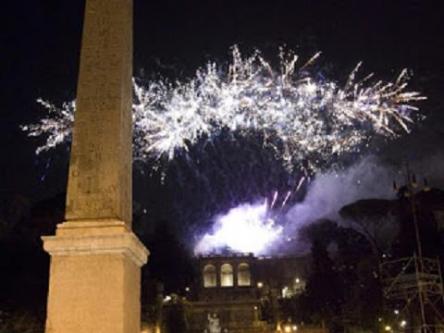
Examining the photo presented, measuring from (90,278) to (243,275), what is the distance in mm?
67954

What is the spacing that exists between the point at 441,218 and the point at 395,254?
3.56 meters

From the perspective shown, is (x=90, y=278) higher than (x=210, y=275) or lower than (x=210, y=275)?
lower

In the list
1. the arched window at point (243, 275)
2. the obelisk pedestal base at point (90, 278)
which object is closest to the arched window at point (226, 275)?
the arched window at point (243, 275)

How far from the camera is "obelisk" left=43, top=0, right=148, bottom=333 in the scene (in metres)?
7.84

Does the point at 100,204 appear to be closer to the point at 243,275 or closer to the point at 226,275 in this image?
the point at 226,275

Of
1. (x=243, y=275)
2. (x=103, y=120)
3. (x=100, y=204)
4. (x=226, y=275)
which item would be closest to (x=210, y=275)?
(x=226, y=275)

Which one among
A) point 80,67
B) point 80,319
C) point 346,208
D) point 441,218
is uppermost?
point 346,208

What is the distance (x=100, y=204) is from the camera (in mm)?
8336

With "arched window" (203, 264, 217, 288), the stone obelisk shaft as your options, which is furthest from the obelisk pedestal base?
"arched window" (203, 264, 217, 288)

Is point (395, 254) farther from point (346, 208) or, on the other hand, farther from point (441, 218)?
point (346, 208)

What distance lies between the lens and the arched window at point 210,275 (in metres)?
73.8

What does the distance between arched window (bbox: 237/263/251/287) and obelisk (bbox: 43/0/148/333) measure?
66.4 m

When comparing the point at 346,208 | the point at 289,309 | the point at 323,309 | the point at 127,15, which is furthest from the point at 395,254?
the point at 127,15

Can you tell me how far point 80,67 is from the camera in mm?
9117
